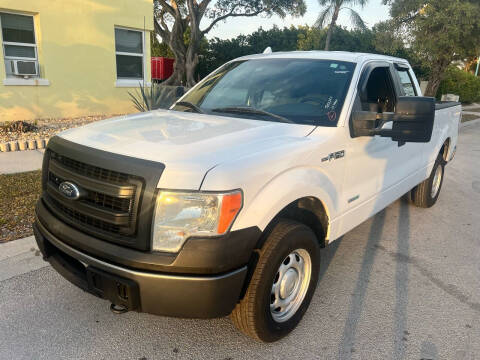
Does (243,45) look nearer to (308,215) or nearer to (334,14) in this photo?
(334,14)

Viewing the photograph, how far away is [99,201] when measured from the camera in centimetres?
234

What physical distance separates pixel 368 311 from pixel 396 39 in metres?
16.3

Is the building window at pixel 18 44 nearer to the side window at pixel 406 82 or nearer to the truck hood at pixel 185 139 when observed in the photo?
the truck hood at pixel 185 139

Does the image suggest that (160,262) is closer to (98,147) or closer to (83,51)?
(98,147)

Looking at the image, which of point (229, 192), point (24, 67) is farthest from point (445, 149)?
point (24, 67)

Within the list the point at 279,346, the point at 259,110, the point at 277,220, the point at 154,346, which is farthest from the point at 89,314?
the point at 259,110

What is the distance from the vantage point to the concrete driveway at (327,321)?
265 centimetres

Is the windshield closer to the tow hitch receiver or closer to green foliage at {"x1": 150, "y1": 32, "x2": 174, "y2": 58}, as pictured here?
the tow hitch receiver

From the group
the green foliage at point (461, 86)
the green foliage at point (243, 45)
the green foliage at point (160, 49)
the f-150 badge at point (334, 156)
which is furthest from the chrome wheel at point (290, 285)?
the green foliage at point (160, 49)

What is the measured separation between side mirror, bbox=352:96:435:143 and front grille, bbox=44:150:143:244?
1.78 m

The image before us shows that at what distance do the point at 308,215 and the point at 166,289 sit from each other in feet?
3.84

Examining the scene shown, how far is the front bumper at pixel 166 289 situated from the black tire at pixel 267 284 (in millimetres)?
138

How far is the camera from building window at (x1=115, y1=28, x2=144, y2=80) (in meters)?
12.4

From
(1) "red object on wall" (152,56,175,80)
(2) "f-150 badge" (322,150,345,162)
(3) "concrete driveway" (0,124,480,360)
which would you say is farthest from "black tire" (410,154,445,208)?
(1) "red object on wall" (152,56,175,80)
